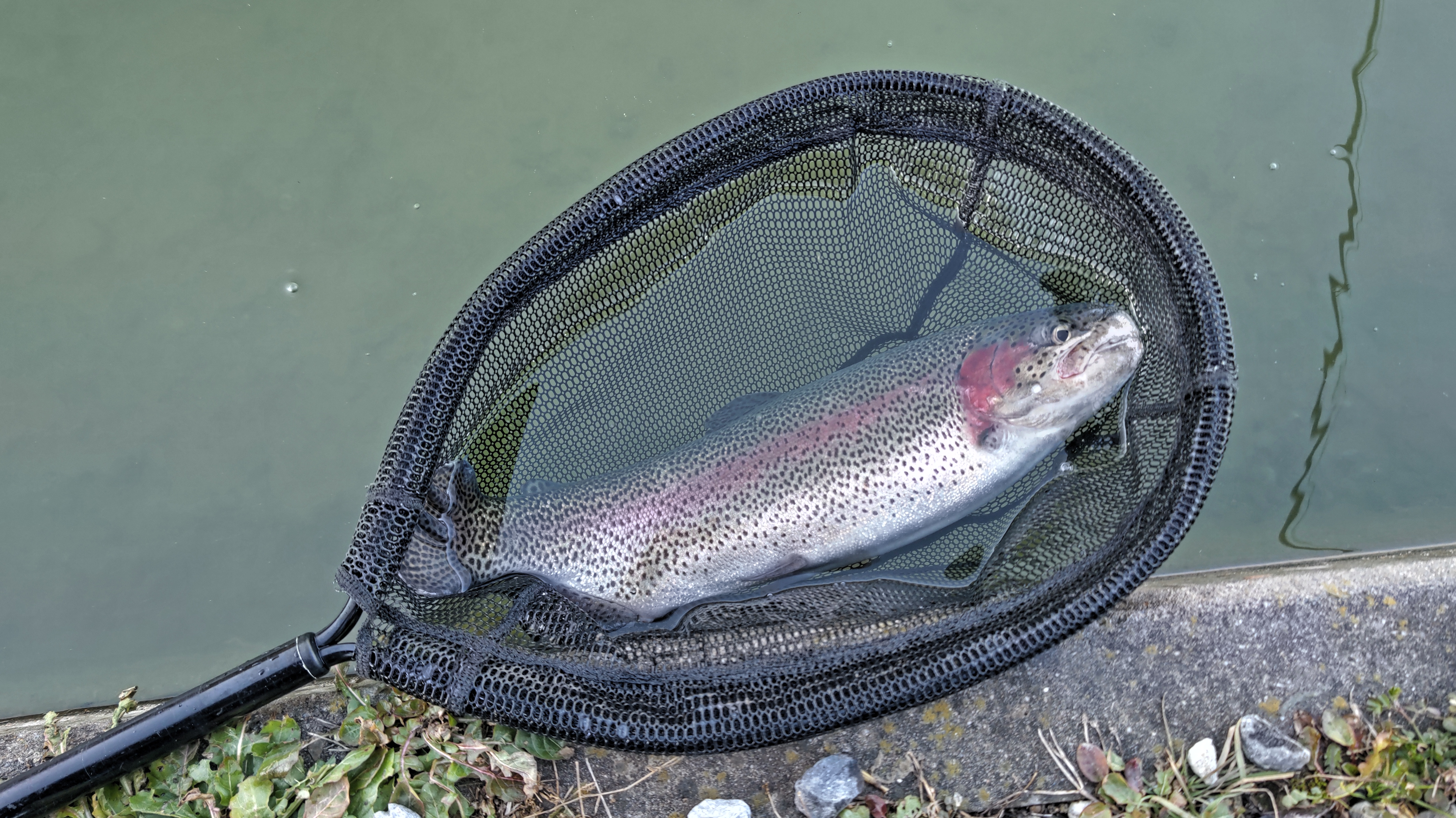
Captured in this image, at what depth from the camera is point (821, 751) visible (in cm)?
233

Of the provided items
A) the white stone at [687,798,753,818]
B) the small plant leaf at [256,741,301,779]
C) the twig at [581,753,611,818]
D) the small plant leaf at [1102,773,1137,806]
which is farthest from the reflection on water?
the small plant leaf at [256,741,301,779]

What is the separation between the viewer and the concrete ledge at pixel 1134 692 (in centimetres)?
233

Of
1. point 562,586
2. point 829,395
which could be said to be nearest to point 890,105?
point 829,395

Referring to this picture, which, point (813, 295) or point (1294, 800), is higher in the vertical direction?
point (813, 295)

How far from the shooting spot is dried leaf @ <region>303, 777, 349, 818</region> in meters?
2.27

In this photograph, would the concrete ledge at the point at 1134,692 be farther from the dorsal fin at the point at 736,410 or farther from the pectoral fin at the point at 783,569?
the dorsal fin at the point at 736,410

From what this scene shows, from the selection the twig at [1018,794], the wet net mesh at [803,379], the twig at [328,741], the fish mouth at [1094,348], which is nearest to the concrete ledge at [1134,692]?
the twig at [1018,794]

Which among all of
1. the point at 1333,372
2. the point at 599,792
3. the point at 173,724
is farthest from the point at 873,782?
the point at 1333,372

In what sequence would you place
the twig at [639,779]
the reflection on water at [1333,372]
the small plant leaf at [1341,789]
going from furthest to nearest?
1. the reflection on water at [1333,372]
2. the twig at [639,779]
3. the small plant leaf at [1341,789]

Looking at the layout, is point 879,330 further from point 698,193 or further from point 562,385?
point 562,385

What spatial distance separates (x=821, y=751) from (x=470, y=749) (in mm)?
931

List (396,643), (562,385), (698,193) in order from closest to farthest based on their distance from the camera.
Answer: (396,643)
(698,193)
(562,385)

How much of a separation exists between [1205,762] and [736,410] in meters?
1.59

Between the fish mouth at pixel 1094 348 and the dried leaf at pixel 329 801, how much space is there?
2.25 meters
